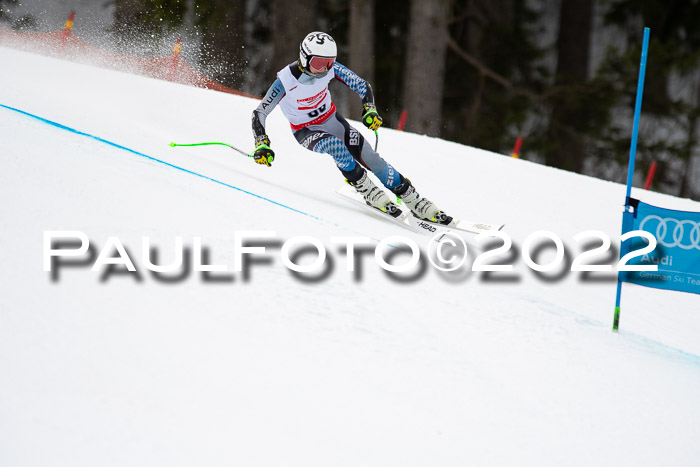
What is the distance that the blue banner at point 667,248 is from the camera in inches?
154

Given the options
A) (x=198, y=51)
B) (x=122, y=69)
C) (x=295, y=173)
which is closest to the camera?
(x=295, y=173)

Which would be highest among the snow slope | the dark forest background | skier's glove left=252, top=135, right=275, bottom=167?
the dark forest background

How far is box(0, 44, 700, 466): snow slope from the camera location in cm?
232

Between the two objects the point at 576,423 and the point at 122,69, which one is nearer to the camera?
the point at 576,423

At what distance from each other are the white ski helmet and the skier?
4 centimetres

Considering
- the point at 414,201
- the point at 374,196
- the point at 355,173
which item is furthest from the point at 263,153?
the point at 414,201

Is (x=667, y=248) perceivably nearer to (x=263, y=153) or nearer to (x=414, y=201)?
(x=414, y=201)

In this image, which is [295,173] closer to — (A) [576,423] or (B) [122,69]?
(A) [576,423]

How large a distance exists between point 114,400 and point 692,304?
175 inches

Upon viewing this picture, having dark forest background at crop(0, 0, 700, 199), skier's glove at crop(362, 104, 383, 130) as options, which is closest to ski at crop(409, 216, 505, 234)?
skier's glove at crop(362, 104, 383, 130)

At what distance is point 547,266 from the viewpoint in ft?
18.0

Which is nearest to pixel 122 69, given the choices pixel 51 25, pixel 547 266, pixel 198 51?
pixel 198 51

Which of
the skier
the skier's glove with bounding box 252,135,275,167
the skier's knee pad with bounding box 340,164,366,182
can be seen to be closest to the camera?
the skier's glove with bounding box 252,135,275,167

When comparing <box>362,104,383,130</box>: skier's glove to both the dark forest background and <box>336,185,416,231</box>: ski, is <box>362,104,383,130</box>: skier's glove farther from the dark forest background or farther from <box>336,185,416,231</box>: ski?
the dark forest background
